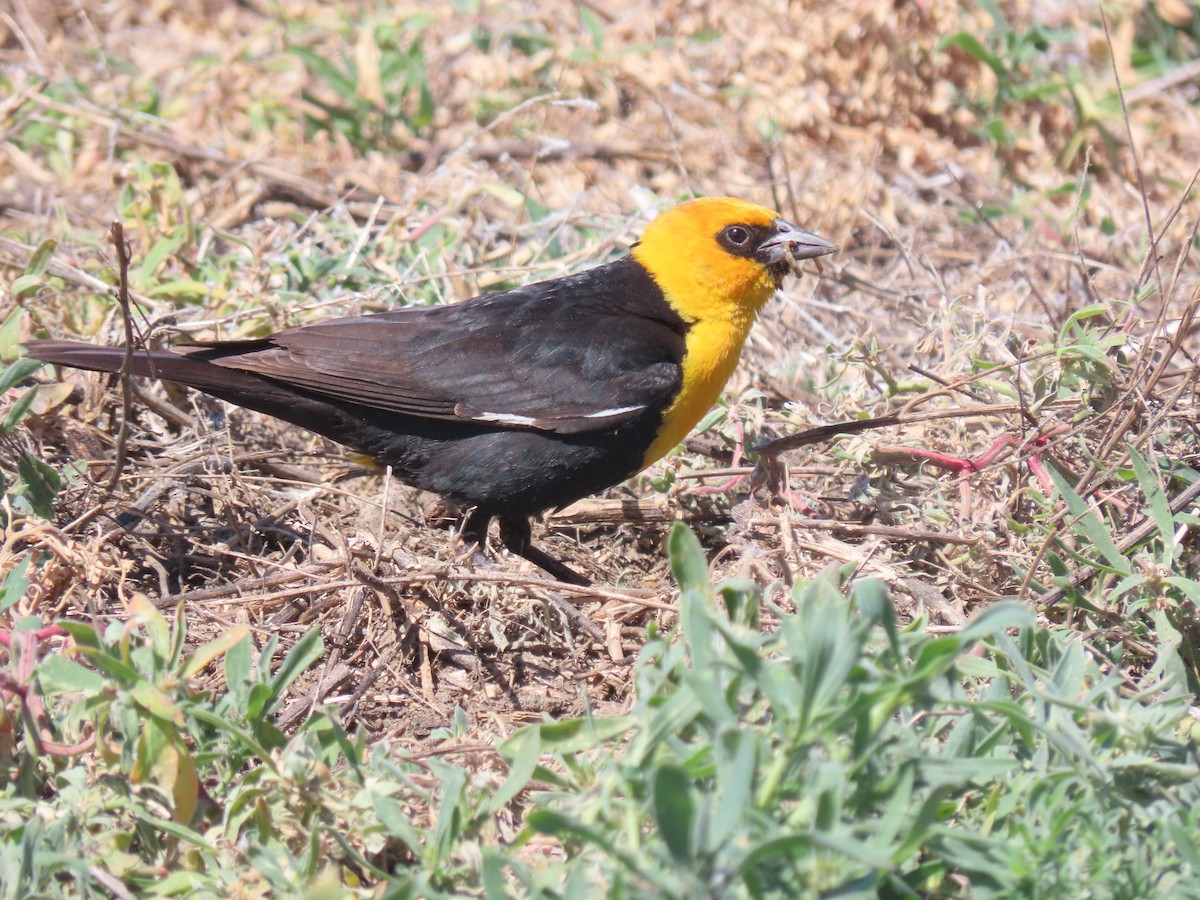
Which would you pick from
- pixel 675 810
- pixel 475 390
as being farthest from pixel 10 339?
pixel 675 810

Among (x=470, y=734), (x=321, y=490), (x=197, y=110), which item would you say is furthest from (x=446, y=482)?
(x=197, y=110)

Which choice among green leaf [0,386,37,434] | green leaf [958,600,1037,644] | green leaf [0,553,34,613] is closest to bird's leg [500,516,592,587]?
green leaf [0,386,37,434]

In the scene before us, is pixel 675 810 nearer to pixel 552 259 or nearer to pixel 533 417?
pixel 533 417

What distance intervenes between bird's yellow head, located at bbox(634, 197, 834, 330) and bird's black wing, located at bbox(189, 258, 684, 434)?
0.75 ft

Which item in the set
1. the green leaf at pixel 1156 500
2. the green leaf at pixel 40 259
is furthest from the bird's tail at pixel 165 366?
the green leaf at pixel 1156 500

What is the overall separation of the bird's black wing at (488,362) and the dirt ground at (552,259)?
1.07 ft

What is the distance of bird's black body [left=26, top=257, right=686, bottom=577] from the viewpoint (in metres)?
3.91

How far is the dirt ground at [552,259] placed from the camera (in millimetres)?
3410

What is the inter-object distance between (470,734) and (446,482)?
1.29m

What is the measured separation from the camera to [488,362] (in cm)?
402

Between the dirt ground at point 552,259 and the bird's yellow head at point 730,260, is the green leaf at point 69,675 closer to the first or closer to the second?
the dirt ground at point 552,259

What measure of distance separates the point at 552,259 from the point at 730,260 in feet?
3.88

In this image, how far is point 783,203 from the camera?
5668mm

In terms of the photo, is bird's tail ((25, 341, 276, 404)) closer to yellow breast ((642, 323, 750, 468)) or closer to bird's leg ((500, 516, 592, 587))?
bird's leg ((500, 516, 592, 587))
